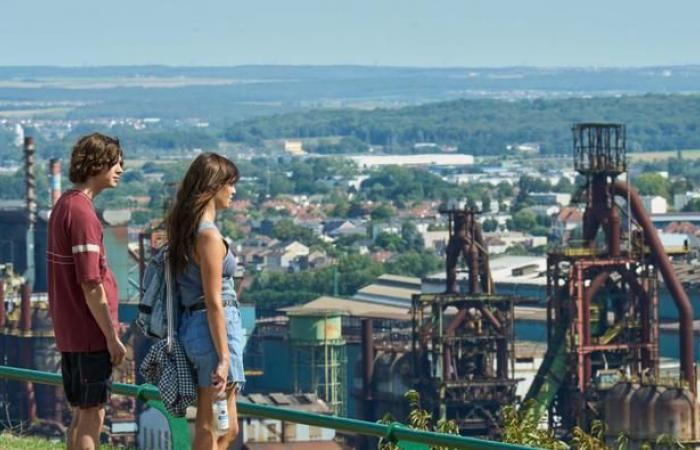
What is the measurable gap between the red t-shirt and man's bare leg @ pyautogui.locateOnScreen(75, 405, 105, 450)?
28 cm

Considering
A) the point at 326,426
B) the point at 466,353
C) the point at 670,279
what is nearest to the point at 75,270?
the point at 326,426

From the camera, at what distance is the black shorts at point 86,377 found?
9.08 metres

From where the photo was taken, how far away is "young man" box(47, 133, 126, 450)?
29.4 ft

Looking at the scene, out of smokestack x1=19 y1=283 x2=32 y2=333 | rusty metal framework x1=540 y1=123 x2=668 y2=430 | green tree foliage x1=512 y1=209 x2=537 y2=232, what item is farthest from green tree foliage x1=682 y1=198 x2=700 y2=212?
rusty metal framework x1=540 y1=123 x2=668 y2=430

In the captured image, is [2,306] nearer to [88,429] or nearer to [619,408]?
[619,408]

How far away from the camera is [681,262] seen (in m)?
78.1

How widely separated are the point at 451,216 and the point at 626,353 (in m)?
7.58

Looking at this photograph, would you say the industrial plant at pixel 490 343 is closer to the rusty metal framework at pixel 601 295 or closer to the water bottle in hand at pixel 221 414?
the rusty metal framework at pixel 601 295

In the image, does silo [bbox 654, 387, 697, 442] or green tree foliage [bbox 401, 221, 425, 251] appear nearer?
silo [bbox 654, 387, 697, 442]

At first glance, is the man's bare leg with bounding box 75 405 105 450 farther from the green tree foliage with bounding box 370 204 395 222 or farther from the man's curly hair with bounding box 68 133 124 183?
the green tree foliage with bounding box 370 204 395 222

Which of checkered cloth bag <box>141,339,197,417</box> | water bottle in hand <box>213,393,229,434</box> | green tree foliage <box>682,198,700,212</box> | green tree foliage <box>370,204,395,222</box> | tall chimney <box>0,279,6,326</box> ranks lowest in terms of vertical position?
green tree foliage <box>370,204,395,222</box>

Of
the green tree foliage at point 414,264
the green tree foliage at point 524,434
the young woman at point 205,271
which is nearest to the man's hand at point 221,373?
the young woman at point 205,271

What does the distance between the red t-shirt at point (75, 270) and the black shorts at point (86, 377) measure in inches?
1.4

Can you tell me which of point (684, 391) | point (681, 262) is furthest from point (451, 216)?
point (681, 262)
